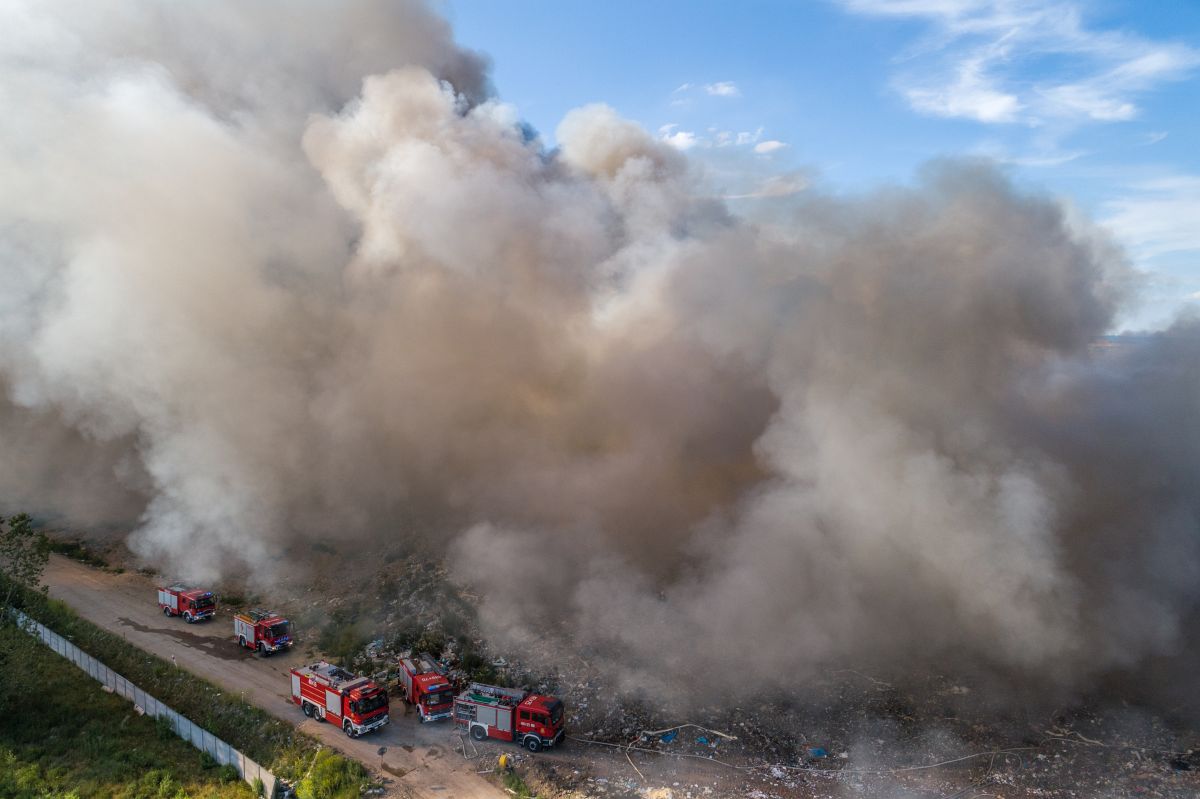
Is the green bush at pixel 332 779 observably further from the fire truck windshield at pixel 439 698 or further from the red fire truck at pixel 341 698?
the fire truck windshield at pixel 439 698

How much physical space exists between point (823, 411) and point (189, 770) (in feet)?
58.4

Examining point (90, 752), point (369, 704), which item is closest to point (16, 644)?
point (90, 752)

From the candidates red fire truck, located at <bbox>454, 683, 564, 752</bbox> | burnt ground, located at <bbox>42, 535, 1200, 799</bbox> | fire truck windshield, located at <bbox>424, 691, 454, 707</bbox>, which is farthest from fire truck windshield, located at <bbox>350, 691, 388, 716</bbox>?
red fire truck, located at <bbox>454, 683, 564, 752</bbox>

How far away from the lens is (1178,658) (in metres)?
18.3

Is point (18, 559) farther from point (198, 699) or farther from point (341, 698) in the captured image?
point (341, 698)

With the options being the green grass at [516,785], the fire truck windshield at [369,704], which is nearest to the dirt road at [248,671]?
the green grass at [516,785]

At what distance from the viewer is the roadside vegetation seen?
1483 cm

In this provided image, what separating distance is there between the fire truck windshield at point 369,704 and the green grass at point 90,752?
2490 millimetres

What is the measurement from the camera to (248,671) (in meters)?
19.5

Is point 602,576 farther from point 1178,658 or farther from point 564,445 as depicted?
point 1178,658

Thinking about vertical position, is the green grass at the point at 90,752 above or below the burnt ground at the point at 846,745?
below

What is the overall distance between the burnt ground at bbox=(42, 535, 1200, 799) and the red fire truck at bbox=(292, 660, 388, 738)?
4.34 feet

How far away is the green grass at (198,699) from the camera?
15.7 m

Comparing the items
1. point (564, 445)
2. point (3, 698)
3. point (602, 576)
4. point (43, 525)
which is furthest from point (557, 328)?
point (43, 525)
